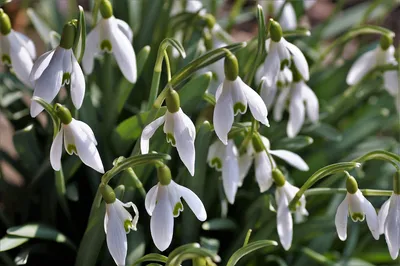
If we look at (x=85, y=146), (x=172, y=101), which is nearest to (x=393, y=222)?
(x=172, y=101)

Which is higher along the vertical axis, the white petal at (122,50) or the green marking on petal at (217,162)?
the white petal at (122,50)

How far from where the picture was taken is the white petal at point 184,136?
3.97 feet

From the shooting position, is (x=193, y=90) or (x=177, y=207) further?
(x=193, y=90)

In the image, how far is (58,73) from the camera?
1226mm

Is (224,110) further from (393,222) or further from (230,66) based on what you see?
(393,222)

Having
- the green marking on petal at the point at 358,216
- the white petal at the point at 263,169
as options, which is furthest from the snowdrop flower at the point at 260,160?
the green marking on petal at the point at 358,216

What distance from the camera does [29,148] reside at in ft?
5.63

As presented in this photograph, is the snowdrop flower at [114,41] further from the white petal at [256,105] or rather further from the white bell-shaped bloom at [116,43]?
the white petal at [256,105]

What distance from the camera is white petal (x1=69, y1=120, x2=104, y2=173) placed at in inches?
48.0

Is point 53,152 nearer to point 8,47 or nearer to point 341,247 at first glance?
point 8,47

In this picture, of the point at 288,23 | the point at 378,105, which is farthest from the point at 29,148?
the point at 378,105

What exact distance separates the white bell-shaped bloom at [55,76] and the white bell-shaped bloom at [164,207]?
0.72 ft

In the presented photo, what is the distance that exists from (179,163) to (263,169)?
0.32 m

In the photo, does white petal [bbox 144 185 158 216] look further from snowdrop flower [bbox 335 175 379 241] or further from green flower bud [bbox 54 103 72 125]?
snowdrop flower [bbox 335 175 379 241]
